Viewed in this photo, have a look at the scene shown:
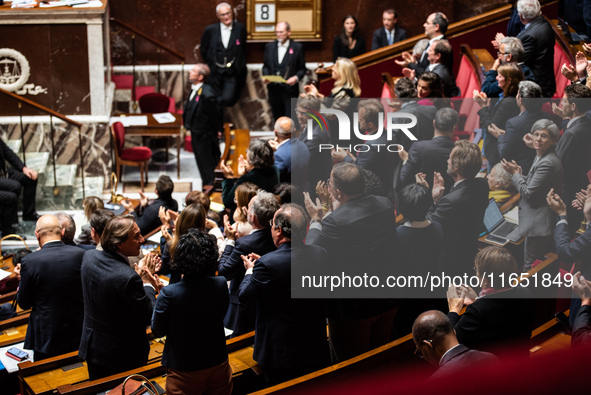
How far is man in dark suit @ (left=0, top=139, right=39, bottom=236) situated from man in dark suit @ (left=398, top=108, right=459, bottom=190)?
4432 millimetres

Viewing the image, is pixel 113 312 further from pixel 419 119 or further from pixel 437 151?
pixel 419 119

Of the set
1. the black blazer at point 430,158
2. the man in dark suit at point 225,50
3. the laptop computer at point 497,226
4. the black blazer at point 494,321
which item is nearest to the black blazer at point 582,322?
the black blazer at point 494,321

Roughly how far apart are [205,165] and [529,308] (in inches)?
220

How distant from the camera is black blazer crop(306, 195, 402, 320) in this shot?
11.3 feet

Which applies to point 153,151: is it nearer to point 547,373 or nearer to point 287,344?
point 287,344

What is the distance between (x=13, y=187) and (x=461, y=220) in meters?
5.07

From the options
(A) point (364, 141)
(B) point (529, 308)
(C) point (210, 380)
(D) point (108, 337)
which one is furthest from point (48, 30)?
(B) point (529, 308)

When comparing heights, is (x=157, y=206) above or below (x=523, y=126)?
below

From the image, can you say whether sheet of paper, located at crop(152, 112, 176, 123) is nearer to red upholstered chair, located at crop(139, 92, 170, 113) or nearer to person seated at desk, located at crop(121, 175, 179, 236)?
red upholstered chair, located at crop(139, 92, 170, 113)

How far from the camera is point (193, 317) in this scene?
2.95m

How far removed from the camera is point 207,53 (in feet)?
31.3

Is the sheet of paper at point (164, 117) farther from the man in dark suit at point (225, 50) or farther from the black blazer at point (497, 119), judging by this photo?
the black blazer at point (497, 119)

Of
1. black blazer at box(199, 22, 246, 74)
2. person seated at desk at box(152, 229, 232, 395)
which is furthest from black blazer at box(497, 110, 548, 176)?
black blazer at box(199, 22, 246, 74)

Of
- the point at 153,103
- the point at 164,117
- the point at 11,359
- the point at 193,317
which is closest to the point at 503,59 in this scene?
the point at 193,317
